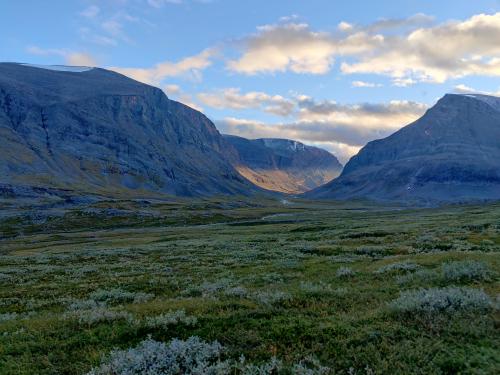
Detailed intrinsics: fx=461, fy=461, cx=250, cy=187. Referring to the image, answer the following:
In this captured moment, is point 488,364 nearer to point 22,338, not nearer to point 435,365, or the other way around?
point 435,365

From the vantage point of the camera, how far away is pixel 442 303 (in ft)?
45.4

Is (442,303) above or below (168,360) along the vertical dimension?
above

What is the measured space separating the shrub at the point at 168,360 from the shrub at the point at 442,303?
5.92m

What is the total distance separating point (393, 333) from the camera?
12133mm

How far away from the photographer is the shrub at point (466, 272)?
62.7ft

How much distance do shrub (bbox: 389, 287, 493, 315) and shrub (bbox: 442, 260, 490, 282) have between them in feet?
15.5

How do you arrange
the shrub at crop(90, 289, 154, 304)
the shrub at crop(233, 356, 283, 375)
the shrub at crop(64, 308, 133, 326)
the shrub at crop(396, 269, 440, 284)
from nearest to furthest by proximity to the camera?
1. the shrub at crop(233, 356, 283, 375)
2. the shrub at crop(64, 308, 133, 326)
3. the shrub at crop(396, 269, 440, 284)
4. the shrub at crop(90, 289, 154, 304)

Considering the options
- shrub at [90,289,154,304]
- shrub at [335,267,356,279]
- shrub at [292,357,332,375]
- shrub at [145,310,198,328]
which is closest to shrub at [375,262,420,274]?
shrub at [335,267,356,279]

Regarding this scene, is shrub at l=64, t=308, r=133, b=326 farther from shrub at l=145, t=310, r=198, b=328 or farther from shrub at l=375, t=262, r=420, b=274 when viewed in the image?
shrub at l=375, t=262, r=420, b=274

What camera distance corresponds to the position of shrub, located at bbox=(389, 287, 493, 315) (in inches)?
535

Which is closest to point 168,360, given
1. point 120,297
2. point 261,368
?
Answer: point 261,368

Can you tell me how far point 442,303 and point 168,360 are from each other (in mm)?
8265

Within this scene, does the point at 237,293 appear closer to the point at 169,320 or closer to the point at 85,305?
the point at 169,320

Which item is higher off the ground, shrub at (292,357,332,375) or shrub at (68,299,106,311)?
shrub at (292,357,332,375)
